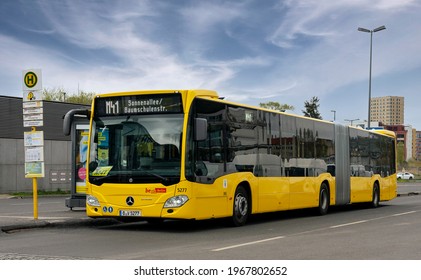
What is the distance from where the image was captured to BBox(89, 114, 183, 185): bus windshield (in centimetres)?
1358

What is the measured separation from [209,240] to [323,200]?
31.1 feet

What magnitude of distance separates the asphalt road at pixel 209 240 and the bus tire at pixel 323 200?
3556mm

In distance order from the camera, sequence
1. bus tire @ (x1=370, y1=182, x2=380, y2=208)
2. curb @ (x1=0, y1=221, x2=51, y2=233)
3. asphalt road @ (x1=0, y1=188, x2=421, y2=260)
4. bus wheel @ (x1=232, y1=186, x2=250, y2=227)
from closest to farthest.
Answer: asphalt road @ (x1=0, y1=188, x2=421, y2=260) < curb @ (x1=0, y1=221, x2=51, y2=233) < bus wheel @ (x1=232, y1=186, x2=250, y2=227) < bus tire @ (x1=370, y1=182, x2=380, y2=208)

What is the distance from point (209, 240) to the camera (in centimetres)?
1224

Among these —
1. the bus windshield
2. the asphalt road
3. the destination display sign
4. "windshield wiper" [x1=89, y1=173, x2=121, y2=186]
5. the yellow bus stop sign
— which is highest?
the yellow bus stop sign

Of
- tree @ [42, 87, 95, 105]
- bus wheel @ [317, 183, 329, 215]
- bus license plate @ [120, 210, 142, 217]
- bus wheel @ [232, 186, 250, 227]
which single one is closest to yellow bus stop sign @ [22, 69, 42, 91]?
bus license plate @ [120, 210, 142, 217]

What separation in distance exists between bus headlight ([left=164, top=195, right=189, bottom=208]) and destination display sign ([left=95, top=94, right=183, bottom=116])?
1850 millimetres

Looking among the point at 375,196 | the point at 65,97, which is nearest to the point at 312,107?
the point at 65,97

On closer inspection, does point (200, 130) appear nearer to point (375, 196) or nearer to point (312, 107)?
point (375, 196)

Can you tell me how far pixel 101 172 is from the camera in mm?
14234

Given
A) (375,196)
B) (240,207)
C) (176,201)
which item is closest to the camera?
(176,201)

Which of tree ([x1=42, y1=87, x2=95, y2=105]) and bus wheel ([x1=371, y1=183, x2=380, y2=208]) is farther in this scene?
tree ([x1=42, y1=87, x2=95, y2=105])

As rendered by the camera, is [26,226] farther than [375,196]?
No

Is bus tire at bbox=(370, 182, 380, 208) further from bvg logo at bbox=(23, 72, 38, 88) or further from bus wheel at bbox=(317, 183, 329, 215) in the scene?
bvg logo at bbox=(23, 72, 38, 88)
